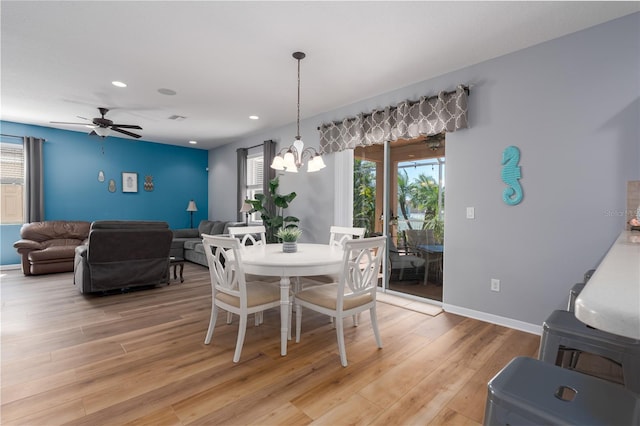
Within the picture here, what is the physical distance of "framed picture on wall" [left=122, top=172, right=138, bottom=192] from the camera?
22.2 feet

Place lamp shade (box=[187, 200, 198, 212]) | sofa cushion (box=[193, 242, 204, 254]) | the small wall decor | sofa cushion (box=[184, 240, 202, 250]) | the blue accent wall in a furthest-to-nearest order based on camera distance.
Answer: lamp shade (box=[187, 200, 198, 212]) → the small wall decor → sofa cushion (box=[184, 240, 202, 250]) → the blue accent wall → sofa cushion (box=[193, 242, 204, 254])

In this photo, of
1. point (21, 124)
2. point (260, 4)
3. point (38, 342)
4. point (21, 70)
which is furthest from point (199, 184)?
point (260, 4)

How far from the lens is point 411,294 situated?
3896mm

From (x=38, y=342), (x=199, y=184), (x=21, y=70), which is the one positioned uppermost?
(x=21, y=70)

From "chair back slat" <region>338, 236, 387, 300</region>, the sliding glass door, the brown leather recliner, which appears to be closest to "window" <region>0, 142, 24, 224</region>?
the brown leather recliner

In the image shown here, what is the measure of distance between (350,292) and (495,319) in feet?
5.48

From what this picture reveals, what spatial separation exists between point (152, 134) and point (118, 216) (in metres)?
1.96

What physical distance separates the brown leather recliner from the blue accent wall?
51cm

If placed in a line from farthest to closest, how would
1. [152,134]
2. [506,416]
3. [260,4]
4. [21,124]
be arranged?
[152,134], [21,124], [260,4], [506,416]

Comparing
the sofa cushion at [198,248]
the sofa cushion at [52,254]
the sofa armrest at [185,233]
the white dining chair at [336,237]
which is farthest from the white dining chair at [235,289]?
the sofa armrest at [185,233]

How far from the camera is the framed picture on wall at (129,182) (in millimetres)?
6754

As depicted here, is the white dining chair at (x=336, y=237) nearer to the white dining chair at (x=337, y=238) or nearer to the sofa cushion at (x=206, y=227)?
the white dining chair at (x=337, y=238)

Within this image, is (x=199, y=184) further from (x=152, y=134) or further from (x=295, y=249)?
(x=295, y=249)

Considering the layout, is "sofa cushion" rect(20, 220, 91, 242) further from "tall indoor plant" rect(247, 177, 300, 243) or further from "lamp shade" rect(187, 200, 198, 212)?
"tall indoor plant" rect(247, 177, 300, 243)
